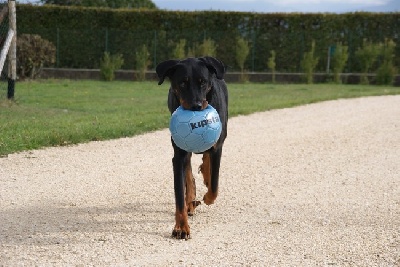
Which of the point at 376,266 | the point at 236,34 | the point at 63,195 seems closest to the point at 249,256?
the point at 376,266

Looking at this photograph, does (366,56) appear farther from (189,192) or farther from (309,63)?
(189,192)

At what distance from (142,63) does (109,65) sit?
139 cm

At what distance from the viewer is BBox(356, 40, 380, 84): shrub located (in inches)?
1201

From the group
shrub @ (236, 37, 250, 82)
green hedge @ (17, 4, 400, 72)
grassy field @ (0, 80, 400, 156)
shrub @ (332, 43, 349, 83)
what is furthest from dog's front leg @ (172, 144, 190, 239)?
green hedge @ (17, 4, 400, 72)

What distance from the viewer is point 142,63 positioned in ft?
97.5

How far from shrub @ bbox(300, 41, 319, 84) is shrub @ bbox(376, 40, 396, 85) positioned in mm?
2688

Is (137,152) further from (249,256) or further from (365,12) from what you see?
(365,12)

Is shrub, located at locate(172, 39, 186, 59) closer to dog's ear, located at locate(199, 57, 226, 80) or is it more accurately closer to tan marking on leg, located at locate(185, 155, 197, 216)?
tan marking on leg, located at locate(185, 155, 197, 216)

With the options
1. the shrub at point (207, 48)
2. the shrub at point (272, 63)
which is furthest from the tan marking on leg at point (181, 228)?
the shrub at point (272, 63)

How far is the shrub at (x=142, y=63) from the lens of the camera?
29.7 metres

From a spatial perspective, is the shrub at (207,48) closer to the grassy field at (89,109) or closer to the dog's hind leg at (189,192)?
the grassy field at (89,109)

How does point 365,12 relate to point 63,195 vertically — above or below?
above

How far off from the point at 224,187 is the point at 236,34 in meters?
24.1

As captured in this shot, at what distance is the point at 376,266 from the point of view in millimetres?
5371
